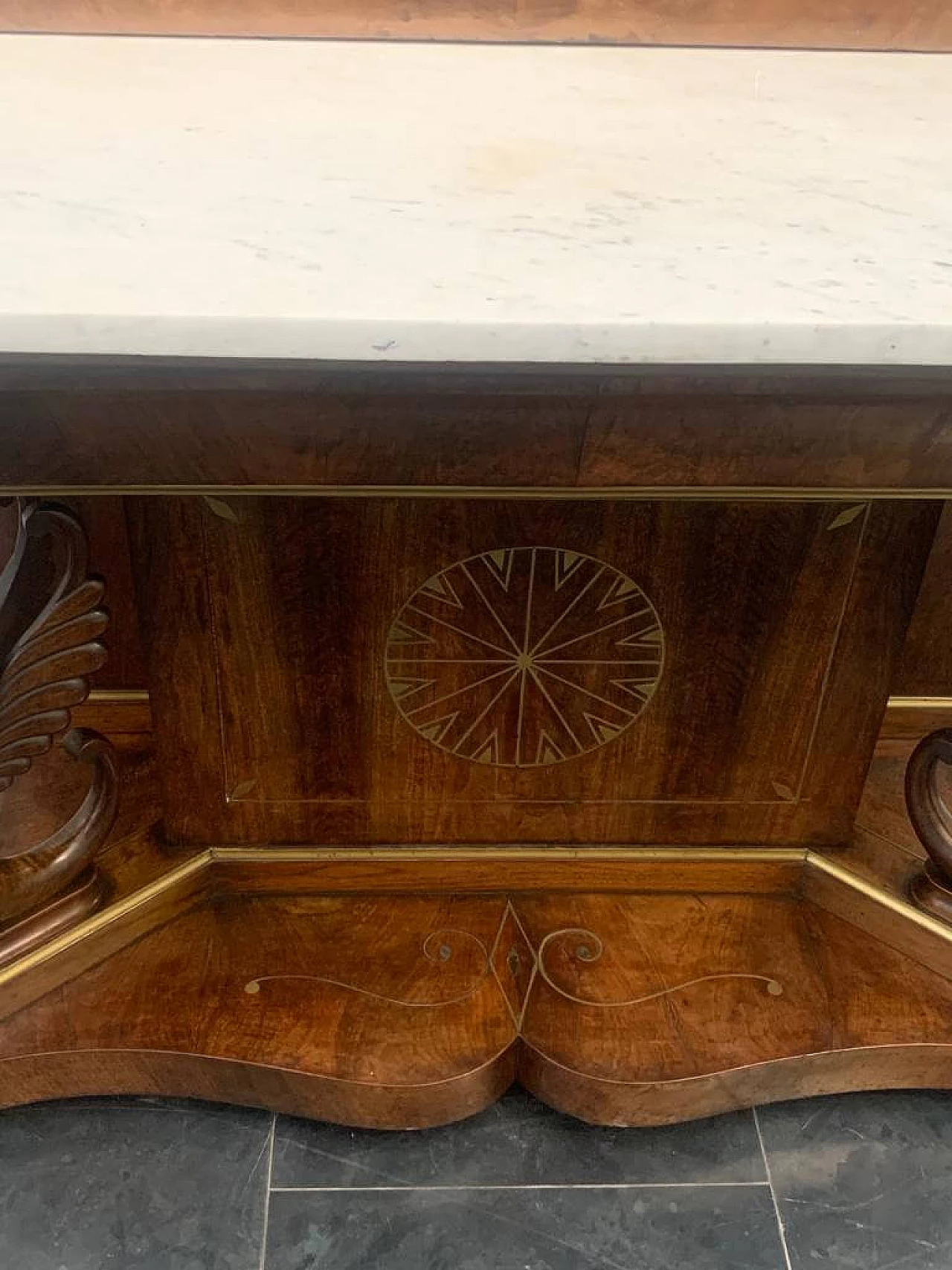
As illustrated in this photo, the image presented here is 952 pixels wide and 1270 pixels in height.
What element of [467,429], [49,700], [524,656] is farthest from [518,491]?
[49,700]

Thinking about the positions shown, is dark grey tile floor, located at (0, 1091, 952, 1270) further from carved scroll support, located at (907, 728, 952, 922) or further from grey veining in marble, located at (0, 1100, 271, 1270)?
carved scroll support, located at (907, 728, 952, 922)

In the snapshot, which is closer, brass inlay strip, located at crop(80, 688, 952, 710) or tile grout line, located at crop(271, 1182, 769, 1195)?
tile grout line, located at crop(271, 1182, 769, 1195)

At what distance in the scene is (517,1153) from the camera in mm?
881

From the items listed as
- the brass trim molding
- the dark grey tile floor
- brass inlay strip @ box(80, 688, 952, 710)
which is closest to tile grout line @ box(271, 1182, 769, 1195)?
the dark grey tile floor

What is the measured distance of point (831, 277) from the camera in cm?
56

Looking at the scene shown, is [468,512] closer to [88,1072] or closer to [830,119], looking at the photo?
[830,119]

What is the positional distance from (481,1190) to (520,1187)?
0.10ft

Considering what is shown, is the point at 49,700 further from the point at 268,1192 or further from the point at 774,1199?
the point at 774,1199

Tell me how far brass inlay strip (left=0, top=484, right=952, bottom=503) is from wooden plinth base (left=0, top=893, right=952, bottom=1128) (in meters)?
0.42

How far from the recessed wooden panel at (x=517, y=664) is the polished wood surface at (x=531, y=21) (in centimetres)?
51

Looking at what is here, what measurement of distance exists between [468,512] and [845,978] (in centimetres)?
52

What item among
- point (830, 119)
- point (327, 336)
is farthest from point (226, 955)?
point (830, 119)

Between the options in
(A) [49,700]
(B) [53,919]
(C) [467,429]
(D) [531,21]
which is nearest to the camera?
(C) [467,429]

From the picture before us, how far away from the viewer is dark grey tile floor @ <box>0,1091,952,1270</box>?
82 cm
